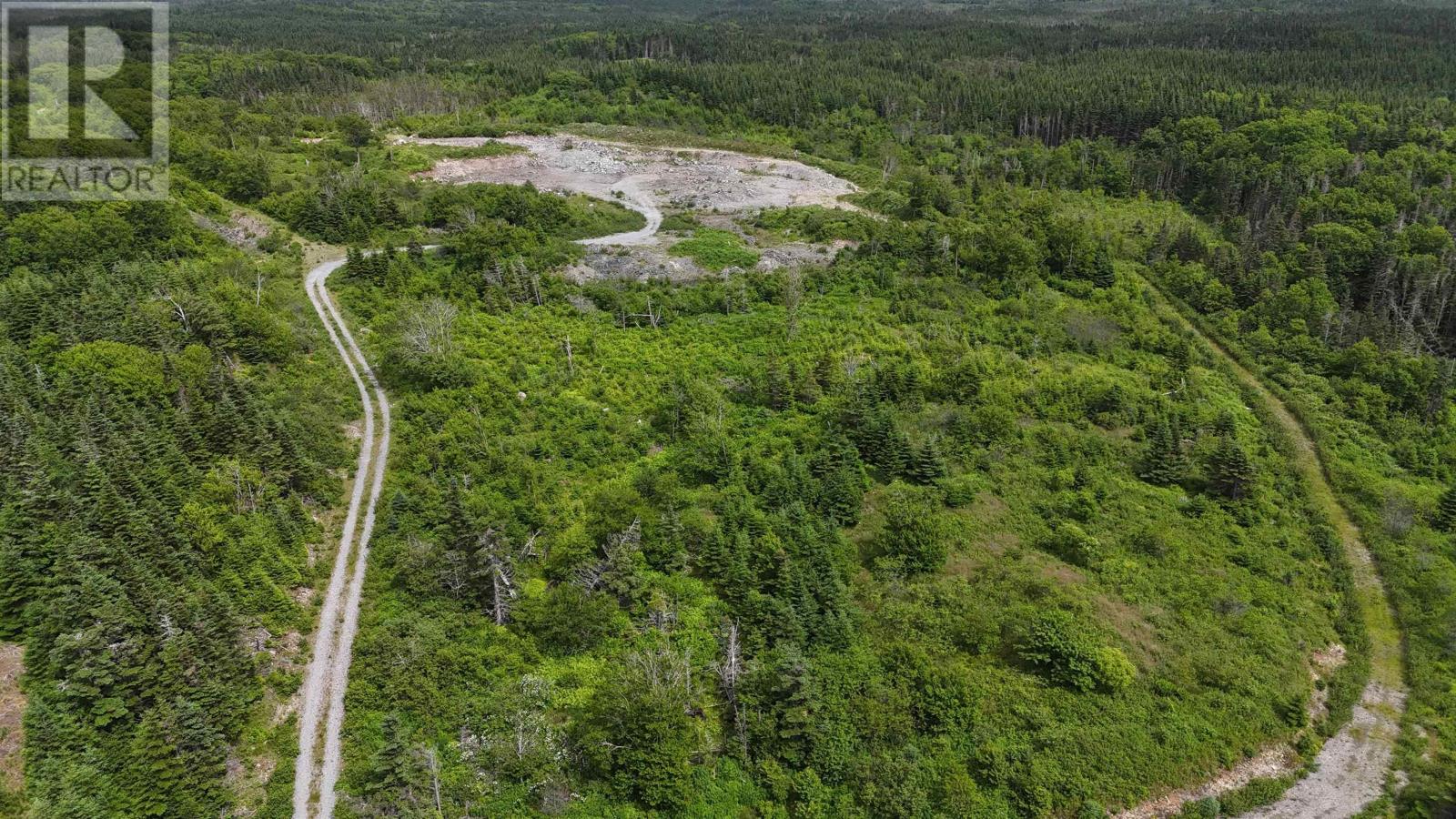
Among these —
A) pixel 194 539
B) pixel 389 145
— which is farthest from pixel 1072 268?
pixel 389 145

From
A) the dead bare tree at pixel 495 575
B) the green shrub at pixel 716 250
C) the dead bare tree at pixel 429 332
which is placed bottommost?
the dead bare tree at pixel 495 575

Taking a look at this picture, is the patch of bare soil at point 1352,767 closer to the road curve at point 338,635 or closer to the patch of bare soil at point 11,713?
the road curve at point 338,635

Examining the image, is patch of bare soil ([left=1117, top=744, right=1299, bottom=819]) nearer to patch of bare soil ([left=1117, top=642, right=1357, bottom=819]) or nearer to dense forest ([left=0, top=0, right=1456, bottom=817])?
patch of bare soil ([left=1117, top=642, right=1357, bottom=819])

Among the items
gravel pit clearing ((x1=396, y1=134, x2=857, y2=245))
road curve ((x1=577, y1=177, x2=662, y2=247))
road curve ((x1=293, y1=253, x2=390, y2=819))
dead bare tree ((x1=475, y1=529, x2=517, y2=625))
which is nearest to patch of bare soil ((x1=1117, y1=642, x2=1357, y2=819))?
dead bare tree ((x1=475, y1=529, x2=517, y2=625))

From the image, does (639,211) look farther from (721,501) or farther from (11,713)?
(11,713)

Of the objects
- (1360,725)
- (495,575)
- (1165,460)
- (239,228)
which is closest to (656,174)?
(239,228)

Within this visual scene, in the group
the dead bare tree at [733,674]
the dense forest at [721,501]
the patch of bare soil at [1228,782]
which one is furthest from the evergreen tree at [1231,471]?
the dead bare tree at [733,674]

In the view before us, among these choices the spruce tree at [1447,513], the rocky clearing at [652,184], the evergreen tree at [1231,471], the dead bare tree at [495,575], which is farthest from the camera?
the rocky clearing at [652,184]
